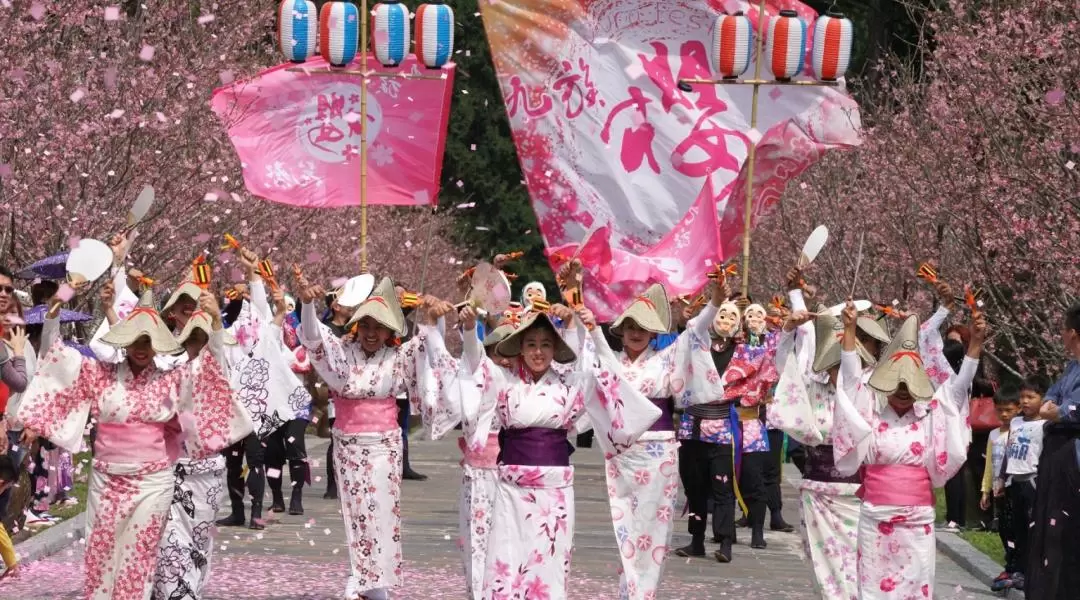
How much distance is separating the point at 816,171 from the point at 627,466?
1799 centimetres

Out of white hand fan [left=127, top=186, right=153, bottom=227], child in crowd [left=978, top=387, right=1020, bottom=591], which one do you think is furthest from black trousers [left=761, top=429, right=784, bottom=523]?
white hand fan [left=127, top=186, right=153, bottom=227]

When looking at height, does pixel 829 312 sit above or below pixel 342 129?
below

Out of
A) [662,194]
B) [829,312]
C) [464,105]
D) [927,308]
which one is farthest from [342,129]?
[464,105]

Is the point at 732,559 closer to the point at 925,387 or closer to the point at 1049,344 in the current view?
the point at 1049,344

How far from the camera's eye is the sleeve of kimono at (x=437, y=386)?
9711 mm

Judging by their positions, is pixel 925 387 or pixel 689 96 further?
pixel 689 96

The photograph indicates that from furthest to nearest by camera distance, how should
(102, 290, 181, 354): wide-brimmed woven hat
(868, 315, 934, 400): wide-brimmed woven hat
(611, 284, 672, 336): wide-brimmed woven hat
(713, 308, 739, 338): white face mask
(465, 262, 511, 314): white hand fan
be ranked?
1. (713, 308, 739, 338): white face mask
2. (611, 284, 672, 336): wide-brimmed woven hat
3. (868, 315, 934, 400): wide-brimmed woven hat
4. (465, 262, 511, 314): white hand fan
5. (102, 290, 181, 354): wide-brimmed woven hat

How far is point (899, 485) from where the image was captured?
32.6ft

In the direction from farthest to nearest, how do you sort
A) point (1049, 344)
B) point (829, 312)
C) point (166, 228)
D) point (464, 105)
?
point (464, 105)
point (166, 228)
point (1049, 344)
point (829, 312)

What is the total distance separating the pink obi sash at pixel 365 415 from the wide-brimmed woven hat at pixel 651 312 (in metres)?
1.46

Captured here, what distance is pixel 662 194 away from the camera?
45.4 ft

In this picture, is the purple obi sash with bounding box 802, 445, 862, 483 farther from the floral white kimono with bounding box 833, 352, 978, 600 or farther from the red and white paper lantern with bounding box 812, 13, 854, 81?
the red and white paper lantern with bounding box 812, 13, 854, 81

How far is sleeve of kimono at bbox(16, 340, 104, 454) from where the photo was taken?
944 centimetres

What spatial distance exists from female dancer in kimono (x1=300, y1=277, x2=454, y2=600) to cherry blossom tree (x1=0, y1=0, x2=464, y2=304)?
12.4 feet
